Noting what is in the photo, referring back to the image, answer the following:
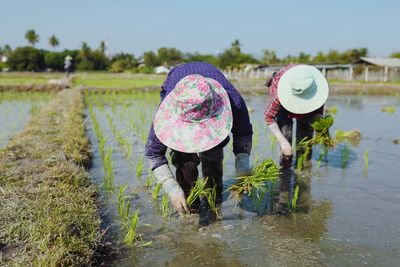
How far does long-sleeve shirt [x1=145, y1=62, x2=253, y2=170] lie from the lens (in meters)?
2.23

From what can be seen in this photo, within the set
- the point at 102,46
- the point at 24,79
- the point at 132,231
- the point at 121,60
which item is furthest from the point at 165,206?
the point at 102,46

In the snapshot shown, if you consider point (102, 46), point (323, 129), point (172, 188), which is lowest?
point (172, 188)

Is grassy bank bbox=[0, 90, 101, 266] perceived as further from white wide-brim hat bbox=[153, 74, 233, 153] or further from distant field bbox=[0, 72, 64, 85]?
distant field bbox=[0, 72, 64, 85]

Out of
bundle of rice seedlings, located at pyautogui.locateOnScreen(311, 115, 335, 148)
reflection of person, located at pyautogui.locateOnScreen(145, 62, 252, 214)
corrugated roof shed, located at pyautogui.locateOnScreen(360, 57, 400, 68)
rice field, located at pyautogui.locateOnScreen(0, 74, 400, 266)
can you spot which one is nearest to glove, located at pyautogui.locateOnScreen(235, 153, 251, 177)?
reflection of person, located at pyautogui.locateOnScreen(145, 62, 252, 214)

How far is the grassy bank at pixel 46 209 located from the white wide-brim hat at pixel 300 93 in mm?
1639

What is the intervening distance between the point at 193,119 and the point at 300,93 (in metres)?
1.59

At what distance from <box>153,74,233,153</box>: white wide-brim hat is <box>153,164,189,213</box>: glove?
0.74ft

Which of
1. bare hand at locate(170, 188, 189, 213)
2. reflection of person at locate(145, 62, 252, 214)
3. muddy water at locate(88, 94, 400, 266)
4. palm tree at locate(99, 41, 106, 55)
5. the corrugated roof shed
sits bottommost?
muddy water at locate(88, 94, 400, 266)

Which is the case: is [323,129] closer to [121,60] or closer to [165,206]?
[165,206]

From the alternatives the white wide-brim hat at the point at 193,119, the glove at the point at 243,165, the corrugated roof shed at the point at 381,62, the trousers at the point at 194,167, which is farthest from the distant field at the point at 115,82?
the corrugated roof shed at the point at 381,62

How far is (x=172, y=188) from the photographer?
7.28 feet

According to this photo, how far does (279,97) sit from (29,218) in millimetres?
2068

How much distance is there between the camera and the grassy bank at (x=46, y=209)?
1.88 m

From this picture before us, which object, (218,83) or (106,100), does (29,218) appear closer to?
(218,83)
